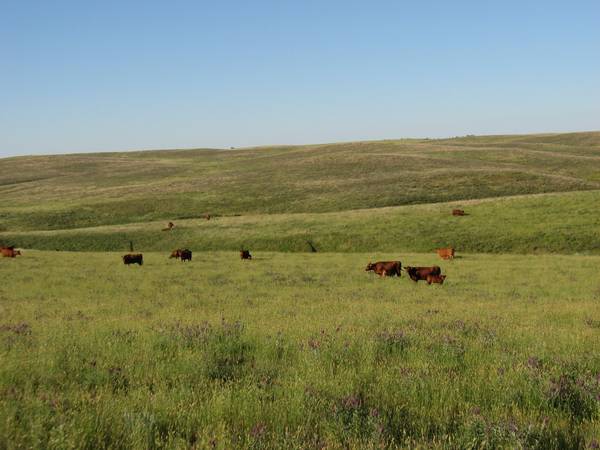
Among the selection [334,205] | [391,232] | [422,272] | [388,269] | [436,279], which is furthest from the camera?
[334,205]

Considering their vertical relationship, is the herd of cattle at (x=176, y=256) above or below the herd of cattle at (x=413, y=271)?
below

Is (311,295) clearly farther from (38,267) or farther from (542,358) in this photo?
(38,267)

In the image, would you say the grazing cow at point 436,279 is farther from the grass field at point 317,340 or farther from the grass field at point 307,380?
the grass field at point 307,380

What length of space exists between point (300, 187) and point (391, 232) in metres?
32.7

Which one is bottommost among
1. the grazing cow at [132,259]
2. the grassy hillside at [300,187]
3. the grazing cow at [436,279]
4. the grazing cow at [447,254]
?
the grazing cow at [447,254]

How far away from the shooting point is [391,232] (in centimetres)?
4625

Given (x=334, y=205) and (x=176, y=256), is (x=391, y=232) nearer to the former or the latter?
(x=176, y=256)

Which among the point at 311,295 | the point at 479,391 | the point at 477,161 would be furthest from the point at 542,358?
the point at 477,161

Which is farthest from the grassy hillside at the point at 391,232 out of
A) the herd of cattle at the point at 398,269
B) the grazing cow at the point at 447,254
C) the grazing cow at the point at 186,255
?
the grazing cow at the point at 186,255

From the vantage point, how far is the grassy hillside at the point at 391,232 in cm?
4084

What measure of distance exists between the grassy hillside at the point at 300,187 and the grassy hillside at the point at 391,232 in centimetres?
1053

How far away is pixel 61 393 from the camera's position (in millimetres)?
5449

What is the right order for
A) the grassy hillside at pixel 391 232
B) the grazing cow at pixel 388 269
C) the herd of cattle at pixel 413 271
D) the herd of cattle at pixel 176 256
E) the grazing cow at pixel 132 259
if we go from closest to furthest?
the herd of cattle at pixel 413 271, the grazing cow at pixel 388 269, the grazing cow at pixel 132 259, the herd of cattle at pixel 176 256, the grassy hillside at pixel 391 232

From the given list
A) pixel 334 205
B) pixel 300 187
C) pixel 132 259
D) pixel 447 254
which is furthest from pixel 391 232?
pixel 300 187
